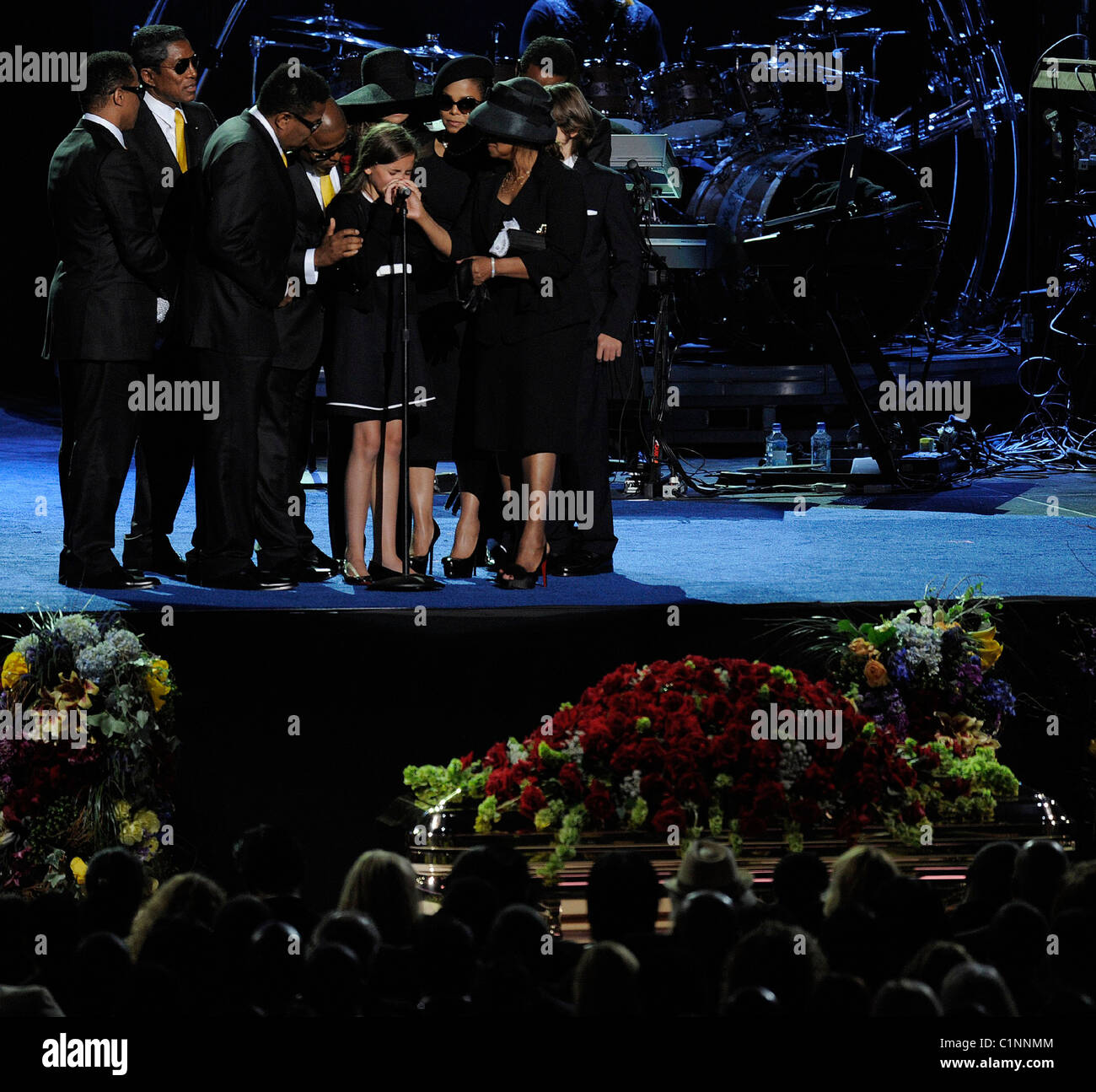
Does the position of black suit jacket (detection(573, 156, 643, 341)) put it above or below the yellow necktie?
below

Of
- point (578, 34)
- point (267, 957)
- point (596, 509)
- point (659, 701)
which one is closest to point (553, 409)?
point (596, 509)

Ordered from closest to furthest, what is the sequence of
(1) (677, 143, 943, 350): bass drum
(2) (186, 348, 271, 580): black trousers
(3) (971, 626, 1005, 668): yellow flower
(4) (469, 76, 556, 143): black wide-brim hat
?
(3) (971, 626, 1005, 668): yellow flower, (4) (469, 76, 556, 143): black wide-brim hat, (2) (186, 348, 271, 580): black trousers, (1) (677, 143, 943, 350): bass drum

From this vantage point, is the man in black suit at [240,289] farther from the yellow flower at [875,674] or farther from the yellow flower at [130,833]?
the yellow flower at [875,674]

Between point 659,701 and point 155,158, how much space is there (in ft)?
9.08

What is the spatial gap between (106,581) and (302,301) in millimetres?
1087

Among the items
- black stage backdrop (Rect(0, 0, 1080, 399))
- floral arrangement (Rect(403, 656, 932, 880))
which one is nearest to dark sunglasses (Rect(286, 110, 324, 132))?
floral arrangement (Rect(403, 656, 932, 880))

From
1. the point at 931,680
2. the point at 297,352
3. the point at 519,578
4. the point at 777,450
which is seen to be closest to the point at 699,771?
the point at 931,680

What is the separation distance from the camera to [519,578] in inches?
191

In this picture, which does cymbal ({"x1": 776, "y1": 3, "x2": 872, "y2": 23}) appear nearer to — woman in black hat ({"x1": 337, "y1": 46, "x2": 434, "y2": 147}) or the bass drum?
the bass drum

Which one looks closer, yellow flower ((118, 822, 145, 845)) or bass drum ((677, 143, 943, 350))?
yellow flower ((118, 822, 145, 845))

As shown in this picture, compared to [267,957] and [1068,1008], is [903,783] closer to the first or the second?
[1068,1008]

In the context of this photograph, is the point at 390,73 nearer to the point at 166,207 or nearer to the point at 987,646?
the point at 166,207

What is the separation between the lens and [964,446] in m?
8.91

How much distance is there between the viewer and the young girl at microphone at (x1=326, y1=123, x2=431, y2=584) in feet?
16.2
